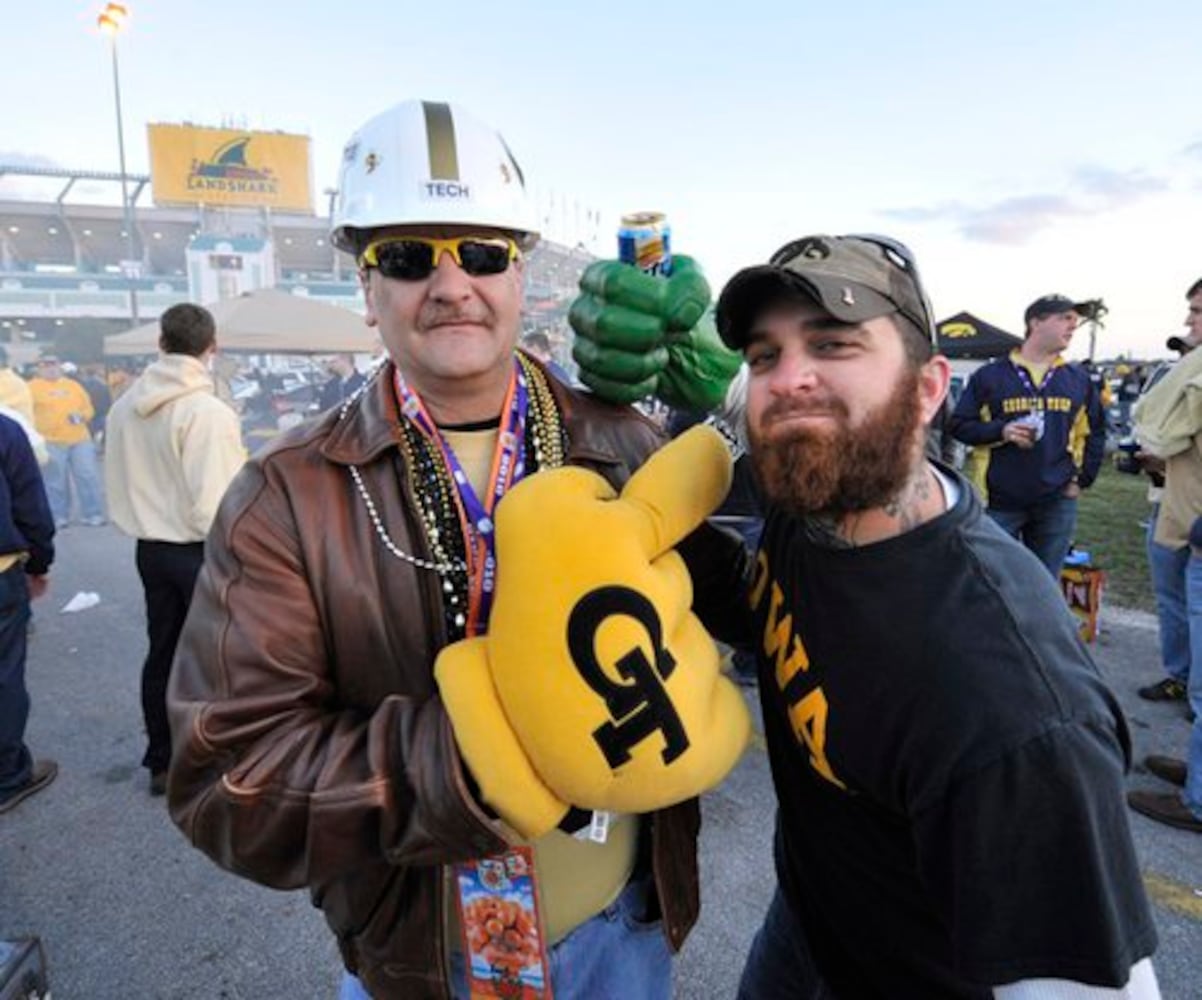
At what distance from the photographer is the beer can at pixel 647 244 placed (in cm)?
163

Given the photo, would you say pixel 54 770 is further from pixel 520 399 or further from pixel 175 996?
pixel 520 399

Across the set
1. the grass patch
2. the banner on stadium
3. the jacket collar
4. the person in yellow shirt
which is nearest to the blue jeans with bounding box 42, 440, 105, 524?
the person in yellow shirt

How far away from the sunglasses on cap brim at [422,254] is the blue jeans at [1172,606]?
4221 mm

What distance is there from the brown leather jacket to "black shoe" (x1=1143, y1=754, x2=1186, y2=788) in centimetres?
310

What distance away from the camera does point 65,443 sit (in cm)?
916

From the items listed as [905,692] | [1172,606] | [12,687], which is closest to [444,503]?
[905,692]

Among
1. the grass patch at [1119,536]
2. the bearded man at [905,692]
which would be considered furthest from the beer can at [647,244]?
the grass patch at [1119,536]

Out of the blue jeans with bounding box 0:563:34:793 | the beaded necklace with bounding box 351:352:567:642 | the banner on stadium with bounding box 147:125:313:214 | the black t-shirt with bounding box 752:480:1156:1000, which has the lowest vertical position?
the blue jeans with bounding box 0:563:34:793

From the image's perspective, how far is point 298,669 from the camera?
47.8 inches

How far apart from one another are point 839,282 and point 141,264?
62.0 metres

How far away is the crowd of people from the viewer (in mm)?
1008

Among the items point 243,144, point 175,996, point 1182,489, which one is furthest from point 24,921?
point 243,144

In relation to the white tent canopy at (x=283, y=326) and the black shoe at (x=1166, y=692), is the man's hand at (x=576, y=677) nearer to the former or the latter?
the black shoe at (x=1166, y=692)

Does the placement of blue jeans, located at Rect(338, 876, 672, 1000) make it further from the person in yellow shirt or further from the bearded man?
the person in yellow shirt
